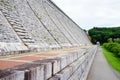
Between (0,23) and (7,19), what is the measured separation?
0.67 meters

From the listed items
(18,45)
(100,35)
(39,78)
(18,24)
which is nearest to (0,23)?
(18,45)

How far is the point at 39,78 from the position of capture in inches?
72.8

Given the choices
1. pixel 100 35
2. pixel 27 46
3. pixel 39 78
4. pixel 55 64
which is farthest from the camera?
pixel 100 35

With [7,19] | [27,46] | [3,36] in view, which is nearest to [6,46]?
[3,36]

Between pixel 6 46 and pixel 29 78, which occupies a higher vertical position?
pixel 6 46

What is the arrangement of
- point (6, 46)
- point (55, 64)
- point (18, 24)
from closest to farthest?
Result: point (55, 64) → point (6, 46) → point (18, 24)

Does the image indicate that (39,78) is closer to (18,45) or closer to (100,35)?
(18,45)

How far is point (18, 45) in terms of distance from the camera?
484cm

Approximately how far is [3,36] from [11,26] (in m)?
0.94

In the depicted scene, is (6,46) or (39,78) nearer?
(39,78)

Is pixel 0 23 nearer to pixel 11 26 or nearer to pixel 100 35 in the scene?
pixel 11 26

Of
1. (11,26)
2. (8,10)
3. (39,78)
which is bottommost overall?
(39,78)

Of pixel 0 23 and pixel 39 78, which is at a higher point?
pixel 0 23

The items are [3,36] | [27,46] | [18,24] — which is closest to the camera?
[3,36]
